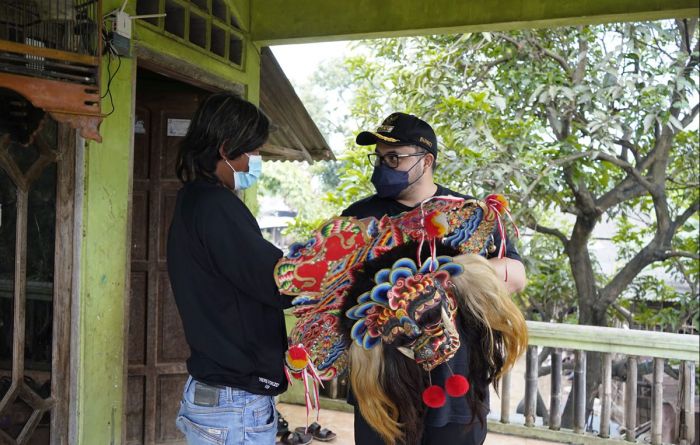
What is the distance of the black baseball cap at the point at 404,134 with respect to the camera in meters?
2.19

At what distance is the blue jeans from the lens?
1.69 metres

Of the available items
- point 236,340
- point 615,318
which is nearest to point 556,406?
point 236,340

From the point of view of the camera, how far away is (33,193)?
2.61 meters

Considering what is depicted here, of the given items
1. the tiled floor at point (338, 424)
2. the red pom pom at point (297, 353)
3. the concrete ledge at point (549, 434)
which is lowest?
the tiled floor at point (338, 424)

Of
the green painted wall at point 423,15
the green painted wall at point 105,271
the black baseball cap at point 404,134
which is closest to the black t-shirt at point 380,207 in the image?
the black baseball cap at point 404,134

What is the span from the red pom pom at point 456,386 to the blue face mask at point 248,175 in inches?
28.7

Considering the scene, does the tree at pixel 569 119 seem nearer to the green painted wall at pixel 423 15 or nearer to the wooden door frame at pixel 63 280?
the green painted wall at pixel 423 15

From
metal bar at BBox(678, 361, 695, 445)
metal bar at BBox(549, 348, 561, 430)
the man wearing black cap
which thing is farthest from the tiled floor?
the man wearing black cap

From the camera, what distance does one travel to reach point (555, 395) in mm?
4410

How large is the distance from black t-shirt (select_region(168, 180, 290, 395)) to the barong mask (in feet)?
0.72

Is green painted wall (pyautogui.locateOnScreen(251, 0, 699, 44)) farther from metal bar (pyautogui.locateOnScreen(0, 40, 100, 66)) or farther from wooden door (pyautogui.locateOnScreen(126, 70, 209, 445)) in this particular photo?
metal bar (pyautogui.locateOnScreen(0, 40, 100, 66))

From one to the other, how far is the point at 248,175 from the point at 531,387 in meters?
3.25

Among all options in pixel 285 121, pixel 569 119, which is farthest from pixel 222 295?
pixel 569 119

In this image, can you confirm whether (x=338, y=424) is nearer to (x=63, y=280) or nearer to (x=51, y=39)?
(x=63, y=280)
